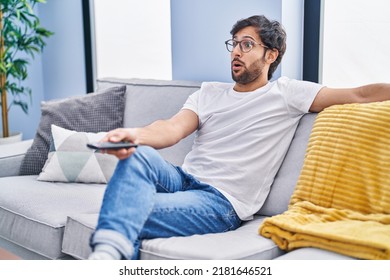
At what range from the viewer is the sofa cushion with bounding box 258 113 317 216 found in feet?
5.27

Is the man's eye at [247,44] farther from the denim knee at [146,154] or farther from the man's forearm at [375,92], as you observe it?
the denim knee at [146,154]

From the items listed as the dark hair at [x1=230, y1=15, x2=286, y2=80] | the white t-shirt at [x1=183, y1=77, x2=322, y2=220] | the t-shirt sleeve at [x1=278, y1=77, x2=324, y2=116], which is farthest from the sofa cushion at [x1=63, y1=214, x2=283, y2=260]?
the dark hair at [x1=230, y1=15, x2=286, y2=80]

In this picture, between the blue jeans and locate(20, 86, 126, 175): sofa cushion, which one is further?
locate(20, 86, 126, 175): sofa cushion

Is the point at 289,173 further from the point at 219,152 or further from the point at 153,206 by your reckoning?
the point at 153,206

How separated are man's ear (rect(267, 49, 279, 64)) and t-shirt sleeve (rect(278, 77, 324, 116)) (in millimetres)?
145

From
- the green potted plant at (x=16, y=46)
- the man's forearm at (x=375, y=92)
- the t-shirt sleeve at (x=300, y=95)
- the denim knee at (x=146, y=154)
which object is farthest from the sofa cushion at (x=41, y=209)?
the green potted plant at (x=16, y=46)

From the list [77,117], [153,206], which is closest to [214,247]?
[153,206]

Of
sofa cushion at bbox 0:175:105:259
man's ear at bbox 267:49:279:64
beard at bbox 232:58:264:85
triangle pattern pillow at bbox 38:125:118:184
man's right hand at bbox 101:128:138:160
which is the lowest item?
sofa cushion at bbox 0:175:105:259

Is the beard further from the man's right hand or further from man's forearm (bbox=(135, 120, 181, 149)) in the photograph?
the man's right hand

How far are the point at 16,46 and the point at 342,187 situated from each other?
2.50m

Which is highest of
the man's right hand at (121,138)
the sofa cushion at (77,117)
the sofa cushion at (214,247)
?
the man's right hand at (121,138)

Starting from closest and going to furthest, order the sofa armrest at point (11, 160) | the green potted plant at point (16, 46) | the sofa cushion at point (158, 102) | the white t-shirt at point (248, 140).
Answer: the white t-shirt at point (248, 140) → the sofa cushion at point (158, 102) → the sofa armrest at point (11, 160) → the green potted plant at point (16, 46)

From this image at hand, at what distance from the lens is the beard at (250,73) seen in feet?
5.63
